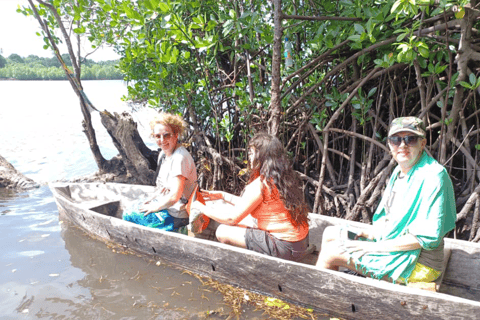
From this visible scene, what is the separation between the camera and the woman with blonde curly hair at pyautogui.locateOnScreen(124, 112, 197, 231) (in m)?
3.72

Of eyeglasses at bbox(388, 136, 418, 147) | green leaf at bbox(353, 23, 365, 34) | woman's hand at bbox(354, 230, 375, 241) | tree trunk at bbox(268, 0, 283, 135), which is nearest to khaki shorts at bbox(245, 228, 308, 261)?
woman's hand at bbox(354, 230, 375, 241)

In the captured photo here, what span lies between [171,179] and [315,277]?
161 cm

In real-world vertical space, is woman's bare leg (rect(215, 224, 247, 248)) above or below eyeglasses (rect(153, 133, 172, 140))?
below

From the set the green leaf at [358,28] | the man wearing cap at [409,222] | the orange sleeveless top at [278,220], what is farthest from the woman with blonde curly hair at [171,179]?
the green leaf at [358,28]

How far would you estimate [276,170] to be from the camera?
289cm

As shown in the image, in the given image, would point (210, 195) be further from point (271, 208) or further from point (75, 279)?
point (75, 279)

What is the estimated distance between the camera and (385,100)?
4.47m

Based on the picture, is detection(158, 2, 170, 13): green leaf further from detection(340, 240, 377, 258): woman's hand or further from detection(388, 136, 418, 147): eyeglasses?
detection(340, 240, 377, 258): woman's hand

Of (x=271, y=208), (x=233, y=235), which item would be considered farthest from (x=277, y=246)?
(x=233, y=235)

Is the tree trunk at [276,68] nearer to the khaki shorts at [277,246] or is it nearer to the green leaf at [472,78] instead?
the khaki shorts at [277,246]

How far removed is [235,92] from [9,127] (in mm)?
14520

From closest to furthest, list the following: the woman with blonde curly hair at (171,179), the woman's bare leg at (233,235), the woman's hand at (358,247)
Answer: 1. the woman's hand at (358,247)
2. the woman's bare leg at (233,235)
3. the woman with blonde curly hair at (171,179)

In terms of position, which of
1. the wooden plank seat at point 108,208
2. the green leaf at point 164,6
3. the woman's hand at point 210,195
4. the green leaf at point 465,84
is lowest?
the wooden plank seat at point 108,208

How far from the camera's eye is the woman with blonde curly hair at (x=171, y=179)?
372 centimetres
